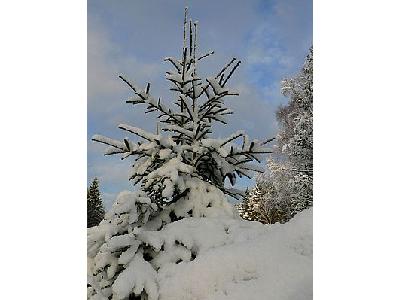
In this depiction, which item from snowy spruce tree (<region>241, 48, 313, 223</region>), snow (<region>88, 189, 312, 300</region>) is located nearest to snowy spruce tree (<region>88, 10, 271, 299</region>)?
snow (<region>88, 189, 312, 300</region>)

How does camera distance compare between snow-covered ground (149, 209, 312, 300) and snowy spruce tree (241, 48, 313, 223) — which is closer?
snow-covered ground (149, 209, 312, 300)

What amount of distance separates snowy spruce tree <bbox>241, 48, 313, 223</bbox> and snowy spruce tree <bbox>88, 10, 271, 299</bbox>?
244 centimetres

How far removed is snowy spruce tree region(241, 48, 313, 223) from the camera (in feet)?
17.4

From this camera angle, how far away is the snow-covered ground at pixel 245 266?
5.48ft

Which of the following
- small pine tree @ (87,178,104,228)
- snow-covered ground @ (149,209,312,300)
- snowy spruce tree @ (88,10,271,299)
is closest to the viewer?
snow-covered ground @ (149,209,312,300)

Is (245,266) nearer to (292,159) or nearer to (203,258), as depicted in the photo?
(203,258)

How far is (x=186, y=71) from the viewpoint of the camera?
2639 mm

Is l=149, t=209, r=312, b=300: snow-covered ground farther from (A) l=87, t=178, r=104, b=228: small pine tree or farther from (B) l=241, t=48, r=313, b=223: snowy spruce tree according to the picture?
(B) l=241, t=48, r=313, b=223: snowy spruce tree
